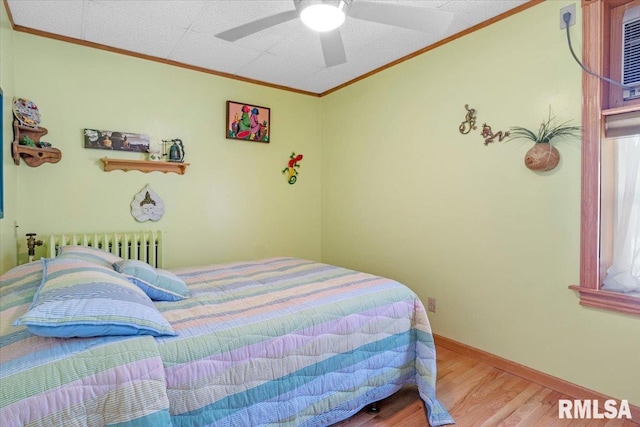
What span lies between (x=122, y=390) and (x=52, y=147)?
2.38 metres

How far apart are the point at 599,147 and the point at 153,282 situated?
8.74ft

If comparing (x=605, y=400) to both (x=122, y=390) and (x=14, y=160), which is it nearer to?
(x=122, y=390)

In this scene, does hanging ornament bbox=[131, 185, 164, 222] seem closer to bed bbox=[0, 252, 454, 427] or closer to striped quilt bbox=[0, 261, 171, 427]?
bed bbox=[0, 252, 454, 427]

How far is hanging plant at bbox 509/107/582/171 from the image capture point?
2.05 meters

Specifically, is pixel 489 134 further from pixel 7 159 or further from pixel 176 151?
pixel 7 159

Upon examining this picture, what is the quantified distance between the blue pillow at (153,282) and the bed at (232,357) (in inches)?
1.7

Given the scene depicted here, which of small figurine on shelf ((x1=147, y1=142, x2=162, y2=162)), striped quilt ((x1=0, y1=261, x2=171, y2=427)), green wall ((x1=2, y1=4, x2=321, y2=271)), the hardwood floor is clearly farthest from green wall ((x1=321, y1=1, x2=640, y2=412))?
striped quilt ((x1=0, y1=261, x2=171, y2=427))

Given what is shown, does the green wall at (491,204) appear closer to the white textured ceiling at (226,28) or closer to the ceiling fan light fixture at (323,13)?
the white textured ceiling at (226,28)

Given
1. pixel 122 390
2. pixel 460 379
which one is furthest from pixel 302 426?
pixel 460 379

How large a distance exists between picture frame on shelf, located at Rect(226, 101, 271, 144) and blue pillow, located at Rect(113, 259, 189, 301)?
193cm

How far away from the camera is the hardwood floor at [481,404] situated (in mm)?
1810

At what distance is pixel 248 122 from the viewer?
3.54 metres

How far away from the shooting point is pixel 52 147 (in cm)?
259

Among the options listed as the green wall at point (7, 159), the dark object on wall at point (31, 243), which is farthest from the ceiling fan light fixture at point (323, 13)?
the dark object on wall at point (31, 243)
